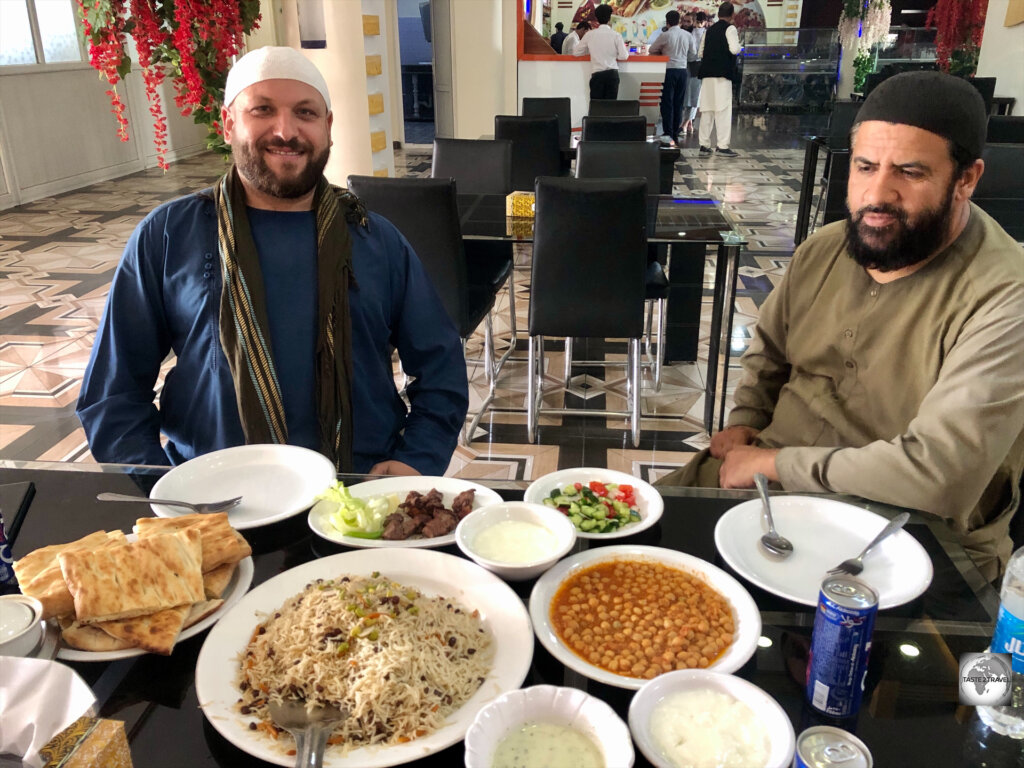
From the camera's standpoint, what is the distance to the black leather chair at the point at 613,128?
17.8ft

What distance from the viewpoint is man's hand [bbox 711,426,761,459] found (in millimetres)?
1690

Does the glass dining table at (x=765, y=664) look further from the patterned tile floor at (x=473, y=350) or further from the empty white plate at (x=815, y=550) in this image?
the patterned tile floor at (x=473, y=350)

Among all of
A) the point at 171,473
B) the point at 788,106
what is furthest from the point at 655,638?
the point at 788,106

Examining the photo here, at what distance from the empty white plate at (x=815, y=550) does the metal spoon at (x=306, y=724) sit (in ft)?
1.86

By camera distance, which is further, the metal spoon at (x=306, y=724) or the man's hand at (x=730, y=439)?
the man's hand at (x=730, y=439)

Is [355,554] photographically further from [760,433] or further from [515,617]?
[760,433]

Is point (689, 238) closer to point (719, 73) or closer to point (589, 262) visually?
point (589, 262)

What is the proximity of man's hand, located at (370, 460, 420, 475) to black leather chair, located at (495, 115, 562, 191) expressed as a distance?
3.84 meters

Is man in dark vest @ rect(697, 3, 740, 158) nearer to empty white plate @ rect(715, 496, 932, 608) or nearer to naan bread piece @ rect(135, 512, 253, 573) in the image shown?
empty white plate @ rect(715, 496, 932, 608)

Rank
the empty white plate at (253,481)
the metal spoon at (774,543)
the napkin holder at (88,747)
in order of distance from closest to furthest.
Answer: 1. the napkin holder at (88,747)
2. the metal spoon at (774,543)
3. the empty white plate at (253,481)

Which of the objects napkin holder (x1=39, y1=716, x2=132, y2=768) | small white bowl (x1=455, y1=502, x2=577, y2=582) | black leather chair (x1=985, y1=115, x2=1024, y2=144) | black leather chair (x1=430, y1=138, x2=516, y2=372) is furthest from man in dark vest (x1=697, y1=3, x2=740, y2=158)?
napkin holder (x1=39, y1=716, x2=132, y2=768)

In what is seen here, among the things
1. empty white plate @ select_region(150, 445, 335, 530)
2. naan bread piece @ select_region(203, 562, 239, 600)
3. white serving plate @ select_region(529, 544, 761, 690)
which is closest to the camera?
white serving plate @ select_region(529, 544, 761, 690)

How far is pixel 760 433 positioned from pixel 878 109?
69 cm

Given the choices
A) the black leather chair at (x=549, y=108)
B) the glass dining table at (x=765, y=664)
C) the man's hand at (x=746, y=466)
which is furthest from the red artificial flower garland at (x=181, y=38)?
the black leather chair at (x=549, y=108)
